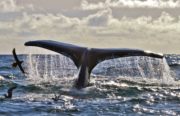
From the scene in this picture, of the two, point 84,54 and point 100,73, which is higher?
point 84,54

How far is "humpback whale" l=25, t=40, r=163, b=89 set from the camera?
1524cm

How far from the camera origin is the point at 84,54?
15992 millimetres

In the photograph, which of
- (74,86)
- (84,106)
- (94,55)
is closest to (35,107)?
(84,106)

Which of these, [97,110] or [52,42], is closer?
[97,110]

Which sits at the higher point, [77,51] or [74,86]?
[77,51]

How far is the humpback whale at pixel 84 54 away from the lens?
15240 millimetres

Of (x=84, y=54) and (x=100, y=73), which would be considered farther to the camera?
(x=100, y=73)

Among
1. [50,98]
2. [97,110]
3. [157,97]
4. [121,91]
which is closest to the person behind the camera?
[97,110]

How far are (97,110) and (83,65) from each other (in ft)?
11.2

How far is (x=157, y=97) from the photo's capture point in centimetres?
1521

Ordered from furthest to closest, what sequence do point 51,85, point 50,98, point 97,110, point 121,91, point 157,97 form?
point 51,85
point 121,91
point 157,97
point 50,98
point 97,110

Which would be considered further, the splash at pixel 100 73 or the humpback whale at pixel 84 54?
the splash at pixel 100 73

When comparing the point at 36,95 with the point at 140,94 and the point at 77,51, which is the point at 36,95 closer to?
the point at 77,51

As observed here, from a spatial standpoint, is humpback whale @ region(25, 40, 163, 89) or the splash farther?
the splash
